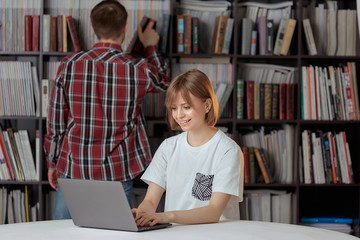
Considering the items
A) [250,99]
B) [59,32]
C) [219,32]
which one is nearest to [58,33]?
[59,32]

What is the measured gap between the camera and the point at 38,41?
308 centimetres

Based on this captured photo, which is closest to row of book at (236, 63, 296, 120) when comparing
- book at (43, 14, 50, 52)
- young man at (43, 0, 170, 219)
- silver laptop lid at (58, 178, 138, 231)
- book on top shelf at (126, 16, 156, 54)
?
book on top shelf at (126, 16, 156, 54)

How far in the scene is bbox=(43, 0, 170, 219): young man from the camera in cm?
247

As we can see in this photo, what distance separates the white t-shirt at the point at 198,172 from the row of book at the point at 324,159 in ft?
4.37

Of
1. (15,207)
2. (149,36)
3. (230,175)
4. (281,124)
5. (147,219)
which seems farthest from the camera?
(281,124)

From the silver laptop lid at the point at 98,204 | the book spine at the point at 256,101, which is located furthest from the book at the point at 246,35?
the silver laptop lid at the point at 98,204

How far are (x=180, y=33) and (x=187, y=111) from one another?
1.28 metres

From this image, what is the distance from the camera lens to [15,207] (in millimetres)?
3146

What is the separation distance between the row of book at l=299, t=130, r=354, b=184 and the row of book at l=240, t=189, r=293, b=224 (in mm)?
187

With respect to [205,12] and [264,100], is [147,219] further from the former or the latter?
[205,12]

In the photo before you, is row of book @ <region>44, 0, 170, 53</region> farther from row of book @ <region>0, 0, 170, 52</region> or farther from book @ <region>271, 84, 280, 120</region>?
book @ <region>271, 84, 280, 120</region>

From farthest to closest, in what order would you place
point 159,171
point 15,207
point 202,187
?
point 15,207
point 159,171
point 202,187

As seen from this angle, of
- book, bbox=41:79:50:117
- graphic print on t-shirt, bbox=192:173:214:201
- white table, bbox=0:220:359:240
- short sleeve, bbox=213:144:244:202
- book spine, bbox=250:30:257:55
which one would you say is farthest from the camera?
book spine, bbox=250:30:257:55

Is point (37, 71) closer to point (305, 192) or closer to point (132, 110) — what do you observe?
point (132, 110)
